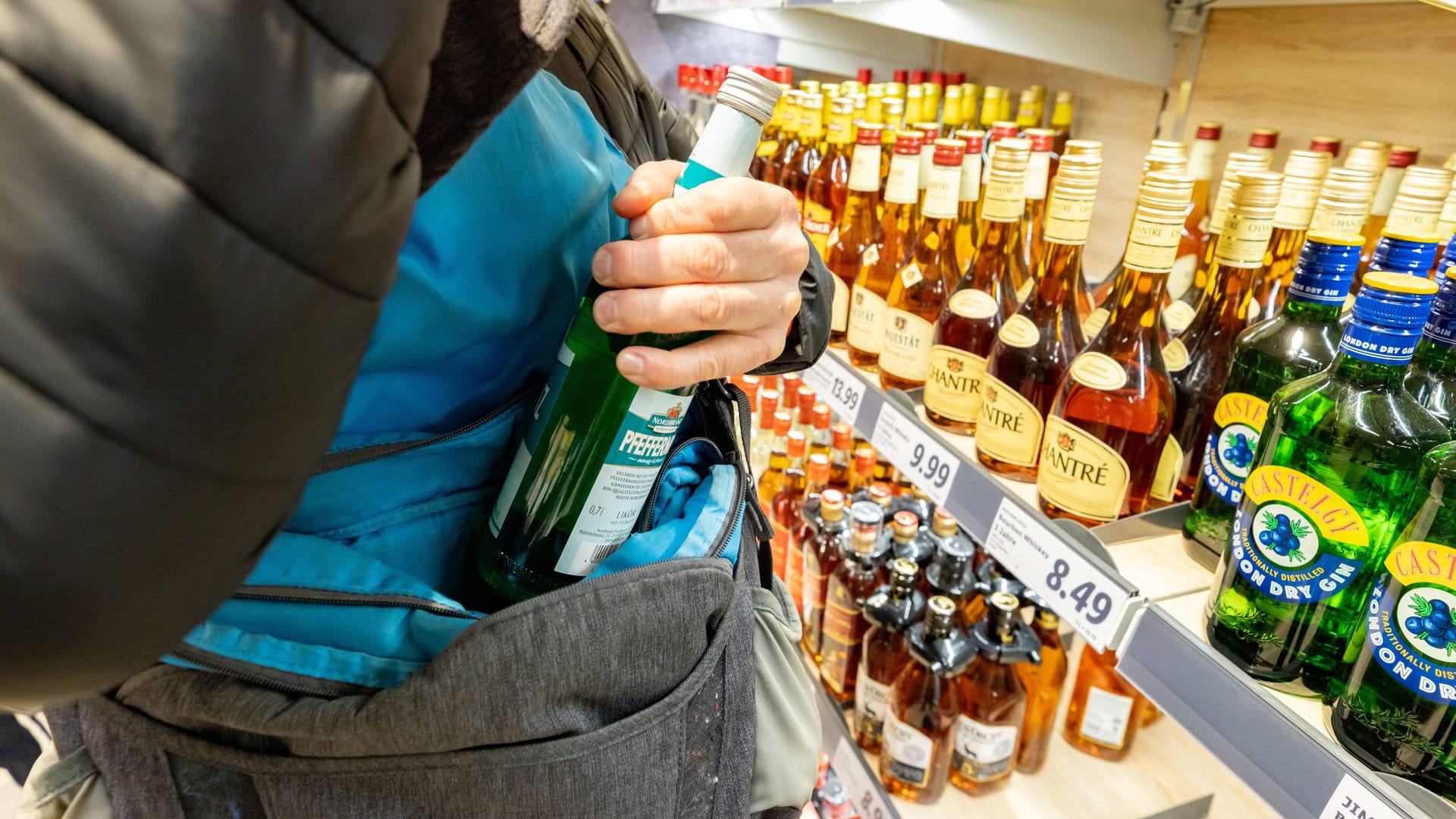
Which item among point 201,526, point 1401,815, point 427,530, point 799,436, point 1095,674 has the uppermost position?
point 201,526

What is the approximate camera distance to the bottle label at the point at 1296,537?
563 mm

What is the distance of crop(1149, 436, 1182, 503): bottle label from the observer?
2.84 ft

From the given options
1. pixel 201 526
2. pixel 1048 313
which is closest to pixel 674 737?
pixel 201 526

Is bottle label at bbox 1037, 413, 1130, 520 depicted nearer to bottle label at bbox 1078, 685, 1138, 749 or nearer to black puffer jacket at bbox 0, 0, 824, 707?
bottle label at bbox 1078, 685, 1138, 749

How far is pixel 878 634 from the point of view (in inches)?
48.7

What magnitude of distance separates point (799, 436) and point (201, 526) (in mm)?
1232

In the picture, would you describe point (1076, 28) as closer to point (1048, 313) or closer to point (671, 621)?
point (1048, 313)

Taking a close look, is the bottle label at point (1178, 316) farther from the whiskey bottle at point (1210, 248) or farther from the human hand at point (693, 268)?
the human hand at point (693, 268)

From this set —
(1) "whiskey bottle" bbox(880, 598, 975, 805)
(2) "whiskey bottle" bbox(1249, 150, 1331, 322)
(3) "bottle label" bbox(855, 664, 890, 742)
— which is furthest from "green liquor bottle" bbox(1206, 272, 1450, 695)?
(3) "bottle label" bbox(855, 664, 890, 742)

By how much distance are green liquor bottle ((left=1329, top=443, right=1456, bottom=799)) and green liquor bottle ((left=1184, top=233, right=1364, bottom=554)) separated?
0.58 feet

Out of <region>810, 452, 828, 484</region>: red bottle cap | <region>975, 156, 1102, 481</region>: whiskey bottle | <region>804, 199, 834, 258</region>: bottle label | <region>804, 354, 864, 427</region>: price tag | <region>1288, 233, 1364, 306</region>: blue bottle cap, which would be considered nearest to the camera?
<region>1288, 233, 1364, 306</region>: blue bottle cap

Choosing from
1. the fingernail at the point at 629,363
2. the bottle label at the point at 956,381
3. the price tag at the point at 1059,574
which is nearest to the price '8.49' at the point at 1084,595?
the price tag at the point at 1059,574

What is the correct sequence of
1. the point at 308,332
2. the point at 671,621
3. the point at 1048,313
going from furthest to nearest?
the point at 1048,313, the point at 671,621, the point at 308,332

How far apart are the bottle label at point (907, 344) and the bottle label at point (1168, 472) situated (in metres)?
0.30
